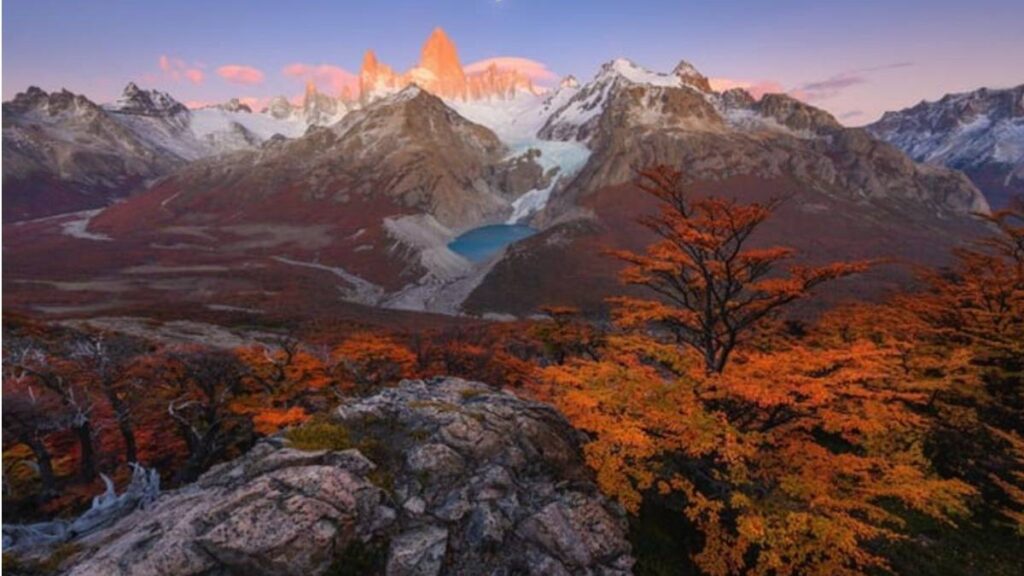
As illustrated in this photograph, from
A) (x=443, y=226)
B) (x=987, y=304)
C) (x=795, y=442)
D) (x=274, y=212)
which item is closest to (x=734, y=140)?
(x=443, y=226)

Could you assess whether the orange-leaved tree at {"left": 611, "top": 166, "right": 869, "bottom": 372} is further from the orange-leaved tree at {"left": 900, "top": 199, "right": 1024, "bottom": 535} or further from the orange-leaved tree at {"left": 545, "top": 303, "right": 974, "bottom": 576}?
the orange-leaved tree at {"left": 900, "top": 199, "right": 1024, "bottom": 535}

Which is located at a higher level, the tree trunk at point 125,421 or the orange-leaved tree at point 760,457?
the orange-leaved tree at point 760,457

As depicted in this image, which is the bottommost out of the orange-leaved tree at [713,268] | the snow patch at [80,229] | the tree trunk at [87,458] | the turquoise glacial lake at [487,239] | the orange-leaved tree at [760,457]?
the turquoise glacial lake at [487,239]

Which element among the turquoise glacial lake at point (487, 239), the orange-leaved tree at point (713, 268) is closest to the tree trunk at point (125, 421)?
the orange-leaved tree at point (713, 268)

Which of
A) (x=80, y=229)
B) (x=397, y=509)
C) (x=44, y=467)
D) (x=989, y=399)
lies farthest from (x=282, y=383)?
(x=80, y=229)

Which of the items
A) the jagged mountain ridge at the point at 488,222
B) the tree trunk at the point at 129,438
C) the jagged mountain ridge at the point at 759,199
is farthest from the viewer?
the jagged mountain ridge at the point at 488,222

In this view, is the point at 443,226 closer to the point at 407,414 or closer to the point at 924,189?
the point at 924,189

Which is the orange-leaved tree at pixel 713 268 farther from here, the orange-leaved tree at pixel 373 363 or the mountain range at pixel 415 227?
the mountain range at pixel 415 227

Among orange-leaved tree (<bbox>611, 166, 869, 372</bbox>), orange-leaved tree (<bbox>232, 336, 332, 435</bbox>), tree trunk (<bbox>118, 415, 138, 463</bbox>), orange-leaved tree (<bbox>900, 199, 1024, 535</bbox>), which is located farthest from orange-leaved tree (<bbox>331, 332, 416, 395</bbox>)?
orange-leaved tree (<bbox>900, 199, 1024, 535</bbox>)

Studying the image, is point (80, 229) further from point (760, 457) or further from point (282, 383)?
point (760, 457)
